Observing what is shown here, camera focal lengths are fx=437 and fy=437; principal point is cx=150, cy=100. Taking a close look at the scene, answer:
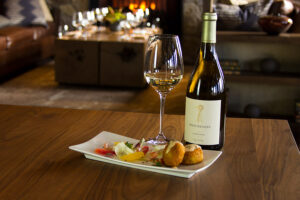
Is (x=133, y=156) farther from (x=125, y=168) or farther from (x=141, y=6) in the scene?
(x=141, y=6)

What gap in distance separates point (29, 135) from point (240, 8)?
3.36 m

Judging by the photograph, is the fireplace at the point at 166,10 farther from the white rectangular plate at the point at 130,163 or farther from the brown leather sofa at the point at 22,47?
the white rectangular plate at the point at 130,163

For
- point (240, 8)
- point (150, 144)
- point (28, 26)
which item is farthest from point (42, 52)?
point (150, 144)

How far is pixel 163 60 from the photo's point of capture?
0.87 m

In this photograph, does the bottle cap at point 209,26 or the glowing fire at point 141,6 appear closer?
the bottle cap at point 209,26

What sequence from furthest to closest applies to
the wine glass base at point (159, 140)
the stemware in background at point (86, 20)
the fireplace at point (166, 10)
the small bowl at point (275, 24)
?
the fireplace at point (166, 10) → the stemware in background at point (86, 20) → the small bowl at point (275, 24) → the wine glass base at point (159, 140)

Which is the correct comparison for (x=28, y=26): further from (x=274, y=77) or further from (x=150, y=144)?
(x=150, y=144)

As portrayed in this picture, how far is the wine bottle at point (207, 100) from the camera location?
845mm

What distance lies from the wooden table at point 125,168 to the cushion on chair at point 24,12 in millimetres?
3650

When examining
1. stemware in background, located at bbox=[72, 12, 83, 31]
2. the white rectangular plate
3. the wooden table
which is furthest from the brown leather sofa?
the white rectangular plate

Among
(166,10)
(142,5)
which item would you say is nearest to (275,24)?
(166,10)

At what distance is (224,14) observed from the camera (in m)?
3.46

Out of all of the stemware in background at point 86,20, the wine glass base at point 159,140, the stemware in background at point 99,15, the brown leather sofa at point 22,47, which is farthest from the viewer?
the stemware in background at point 99,15

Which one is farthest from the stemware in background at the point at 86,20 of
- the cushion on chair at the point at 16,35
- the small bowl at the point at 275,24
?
the small bowl at the point at 275,24
